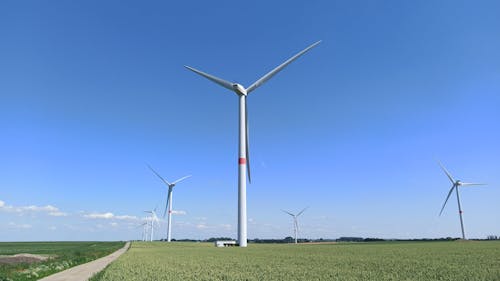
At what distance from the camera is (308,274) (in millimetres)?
22391

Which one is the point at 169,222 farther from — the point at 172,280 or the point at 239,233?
the point at 172,280

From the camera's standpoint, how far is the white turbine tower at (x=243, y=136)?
211 feet

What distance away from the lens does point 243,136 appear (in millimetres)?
67375

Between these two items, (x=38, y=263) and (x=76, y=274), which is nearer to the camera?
(x=76, y=274)

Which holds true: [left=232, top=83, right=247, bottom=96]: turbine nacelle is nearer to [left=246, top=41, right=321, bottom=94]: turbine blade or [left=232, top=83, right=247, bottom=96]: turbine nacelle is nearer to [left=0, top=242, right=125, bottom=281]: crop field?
[left=246, top=41, right=321, bottom=94]: turbine blade

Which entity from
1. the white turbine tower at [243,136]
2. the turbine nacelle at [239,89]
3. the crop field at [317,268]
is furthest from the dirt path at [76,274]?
the turbine nacelle at [239,89]

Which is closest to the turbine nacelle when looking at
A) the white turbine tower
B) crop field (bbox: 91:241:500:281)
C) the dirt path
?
the white turbine tower

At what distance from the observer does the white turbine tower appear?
64375 millimetres

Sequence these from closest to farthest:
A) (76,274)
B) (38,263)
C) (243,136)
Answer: (76,274)
(38,263)
(243,136)

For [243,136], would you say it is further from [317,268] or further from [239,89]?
Answer: [317,268]

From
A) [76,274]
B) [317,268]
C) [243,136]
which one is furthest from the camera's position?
[243,136]

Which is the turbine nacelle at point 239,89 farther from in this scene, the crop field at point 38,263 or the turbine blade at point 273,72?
the crop field at point 38,263

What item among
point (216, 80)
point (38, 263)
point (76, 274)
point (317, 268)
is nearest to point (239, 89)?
point (216, 80)

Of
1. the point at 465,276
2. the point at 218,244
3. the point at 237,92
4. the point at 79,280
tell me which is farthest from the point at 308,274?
the point at 218,244
